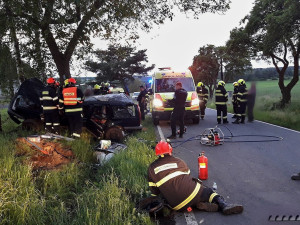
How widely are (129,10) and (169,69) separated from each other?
448cm

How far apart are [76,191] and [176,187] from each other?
1819mm

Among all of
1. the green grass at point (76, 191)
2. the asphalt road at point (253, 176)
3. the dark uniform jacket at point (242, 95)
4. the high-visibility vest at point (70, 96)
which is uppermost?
the high-visibility vest at point (70, 96)

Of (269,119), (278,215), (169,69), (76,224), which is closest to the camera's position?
→ (76,224)

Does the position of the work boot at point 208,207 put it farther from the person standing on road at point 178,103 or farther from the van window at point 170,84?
the van window at point 170,84

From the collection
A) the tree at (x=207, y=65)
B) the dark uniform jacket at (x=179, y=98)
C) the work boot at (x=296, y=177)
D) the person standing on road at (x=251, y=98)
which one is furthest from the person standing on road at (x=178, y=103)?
the tree at (x=207, y=65)

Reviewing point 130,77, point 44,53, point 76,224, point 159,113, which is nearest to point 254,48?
point 159,113

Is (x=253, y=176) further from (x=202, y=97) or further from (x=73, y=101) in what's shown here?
(x=202, y=97)

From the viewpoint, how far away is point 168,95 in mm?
13000

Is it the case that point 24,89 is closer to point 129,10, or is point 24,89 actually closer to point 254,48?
point 129,10

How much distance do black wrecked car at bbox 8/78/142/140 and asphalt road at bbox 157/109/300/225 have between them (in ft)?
5.86

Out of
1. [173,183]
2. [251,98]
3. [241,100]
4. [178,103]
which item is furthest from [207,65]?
[173,183]

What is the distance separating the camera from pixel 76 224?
3520 mm

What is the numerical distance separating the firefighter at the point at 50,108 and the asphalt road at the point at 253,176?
3.62 metres

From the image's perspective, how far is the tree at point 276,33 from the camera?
13031mm
